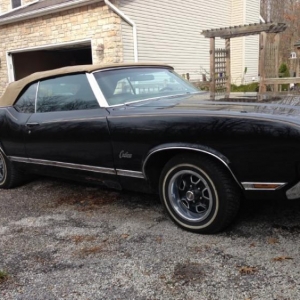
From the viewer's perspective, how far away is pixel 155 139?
316cm

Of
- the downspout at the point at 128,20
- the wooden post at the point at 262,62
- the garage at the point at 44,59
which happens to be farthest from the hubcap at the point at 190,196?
the garage at the point at 44,59

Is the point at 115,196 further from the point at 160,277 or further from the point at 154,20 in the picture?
the point at 154,20

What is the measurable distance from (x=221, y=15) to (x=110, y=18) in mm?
7805

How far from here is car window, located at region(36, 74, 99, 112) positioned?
383 centimetres

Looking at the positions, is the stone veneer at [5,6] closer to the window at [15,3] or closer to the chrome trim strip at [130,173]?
the window at [15,3]

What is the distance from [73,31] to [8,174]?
8.67 metres

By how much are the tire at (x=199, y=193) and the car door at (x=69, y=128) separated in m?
0.67

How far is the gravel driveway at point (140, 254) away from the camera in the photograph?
7.89 feet

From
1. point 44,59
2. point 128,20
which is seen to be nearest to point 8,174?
point 128,20

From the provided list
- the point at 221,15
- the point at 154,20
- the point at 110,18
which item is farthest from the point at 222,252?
the point at 221,15

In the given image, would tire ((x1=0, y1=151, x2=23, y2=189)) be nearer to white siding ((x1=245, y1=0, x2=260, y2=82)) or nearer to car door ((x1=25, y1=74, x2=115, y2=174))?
car door ((x1=25, y1=74, x2=115, y2=174))

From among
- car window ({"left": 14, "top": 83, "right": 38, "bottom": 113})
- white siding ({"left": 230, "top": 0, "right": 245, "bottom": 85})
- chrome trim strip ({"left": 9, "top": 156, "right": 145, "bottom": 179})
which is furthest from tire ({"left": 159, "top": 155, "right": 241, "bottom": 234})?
white siding ({"left": 230, "top": 0, "right": 245, "bottom": 85})

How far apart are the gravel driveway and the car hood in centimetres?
75

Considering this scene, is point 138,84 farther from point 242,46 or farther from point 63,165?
point 242,46
